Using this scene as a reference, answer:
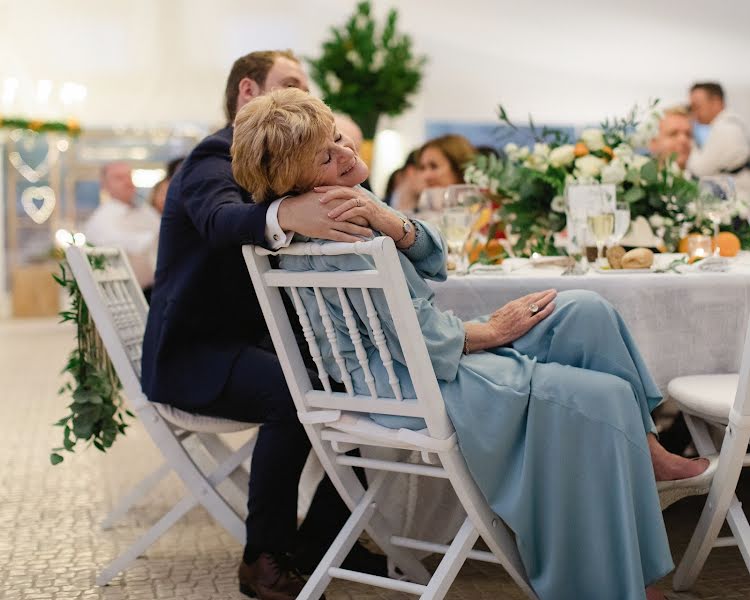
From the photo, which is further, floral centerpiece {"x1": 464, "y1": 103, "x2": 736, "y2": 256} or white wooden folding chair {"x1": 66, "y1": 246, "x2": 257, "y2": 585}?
floral centerpiece {"x1": 464, "y1": 103, "x2": 736, "y2": 256}

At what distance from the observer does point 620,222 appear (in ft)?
9.16

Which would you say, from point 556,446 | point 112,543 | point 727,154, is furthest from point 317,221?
point 727,154

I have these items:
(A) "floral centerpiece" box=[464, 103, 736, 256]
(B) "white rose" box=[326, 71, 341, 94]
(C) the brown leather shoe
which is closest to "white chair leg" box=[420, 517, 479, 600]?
(C) the brown leather shoe

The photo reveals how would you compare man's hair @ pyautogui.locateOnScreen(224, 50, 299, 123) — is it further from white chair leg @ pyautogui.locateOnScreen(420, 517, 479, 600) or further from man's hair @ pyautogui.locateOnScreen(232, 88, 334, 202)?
white chair leg @ pyautogui.locateOnScreen(420, 517, 479, 600)

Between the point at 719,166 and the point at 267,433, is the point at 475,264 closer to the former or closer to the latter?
the point at 267,433

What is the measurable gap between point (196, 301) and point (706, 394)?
1.18 meters

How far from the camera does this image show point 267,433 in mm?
2395

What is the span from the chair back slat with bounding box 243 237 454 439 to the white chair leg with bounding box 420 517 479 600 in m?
0.23

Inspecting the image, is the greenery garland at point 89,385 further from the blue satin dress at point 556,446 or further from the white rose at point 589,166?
the white rose at point 589,166

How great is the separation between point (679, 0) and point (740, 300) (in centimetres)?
1024

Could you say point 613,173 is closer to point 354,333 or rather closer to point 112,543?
point 354,333

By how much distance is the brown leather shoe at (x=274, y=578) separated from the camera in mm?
2385

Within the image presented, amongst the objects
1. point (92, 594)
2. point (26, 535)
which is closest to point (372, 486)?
point (92, 594)

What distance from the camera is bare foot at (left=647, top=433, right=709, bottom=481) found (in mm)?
2127
